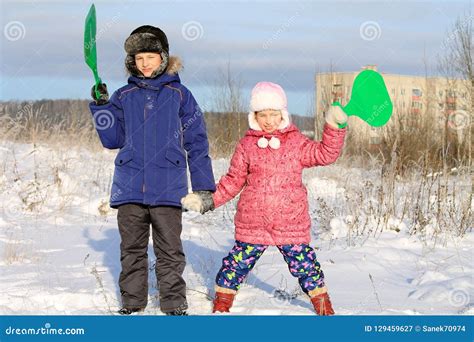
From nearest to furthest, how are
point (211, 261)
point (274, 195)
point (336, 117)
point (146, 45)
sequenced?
1. point (336, 117)
2. point (274, 195)
3. point (146, 45)
4. point (211, 261)

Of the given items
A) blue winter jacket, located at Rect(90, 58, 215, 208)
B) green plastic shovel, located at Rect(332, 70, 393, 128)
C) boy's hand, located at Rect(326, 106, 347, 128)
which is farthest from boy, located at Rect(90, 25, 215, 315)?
green plastic shovel, located at Rect(332, 70, 393, 128)

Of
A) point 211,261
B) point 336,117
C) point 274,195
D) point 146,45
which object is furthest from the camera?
point 211,261

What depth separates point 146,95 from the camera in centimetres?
404

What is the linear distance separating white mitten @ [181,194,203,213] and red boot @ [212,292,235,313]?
547 mm

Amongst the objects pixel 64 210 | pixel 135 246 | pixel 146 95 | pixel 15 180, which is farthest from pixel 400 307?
pixel 15 180

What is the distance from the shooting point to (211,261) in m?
5.34

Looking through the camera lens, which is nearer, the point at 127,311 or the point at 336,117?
the point at 336,117

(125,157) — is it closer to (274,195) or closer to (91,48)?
(91,48)

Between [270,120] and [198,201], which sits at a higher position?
[270,120]

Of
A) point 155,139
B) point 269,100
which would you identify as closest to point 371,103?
point 269,100

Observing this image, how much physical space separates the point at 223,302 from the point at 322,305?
1.91 ft

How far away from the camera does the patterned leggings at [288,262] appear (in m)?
3.97

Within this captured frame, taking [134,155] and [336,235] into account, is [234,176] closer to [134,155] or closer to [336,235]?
[134,155]

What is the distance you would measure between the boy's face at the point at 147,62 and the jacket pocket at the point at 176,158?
496 millimetres
